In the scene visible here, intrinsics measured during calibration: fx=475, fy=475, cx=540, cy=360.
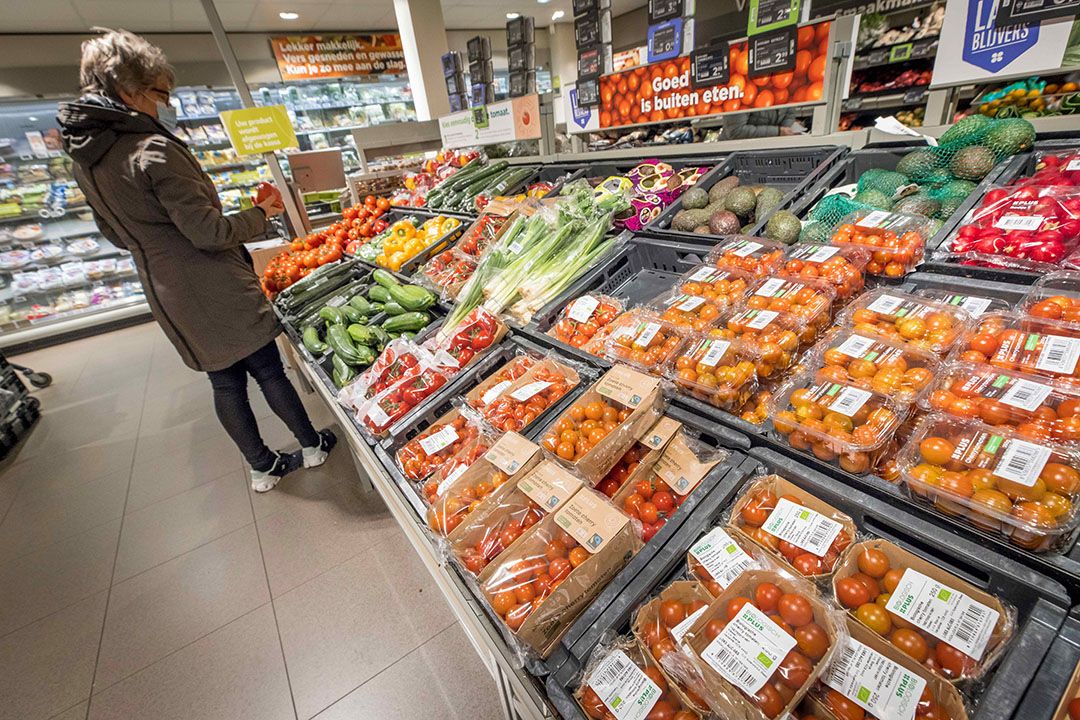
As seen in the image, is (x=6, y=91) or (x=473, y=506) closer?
(x=473, y=506)

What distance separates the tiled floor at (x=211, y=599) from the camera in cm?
174

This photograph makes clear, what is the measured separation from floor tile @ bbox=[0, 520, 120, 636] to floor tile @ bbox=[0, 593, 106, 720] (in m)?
0.08

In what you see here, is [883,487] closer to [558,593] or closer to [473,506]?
[558,593]

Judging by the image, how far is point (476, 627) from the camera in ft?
3.66

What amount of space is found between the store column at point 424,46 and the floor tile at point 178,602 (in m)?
5.37

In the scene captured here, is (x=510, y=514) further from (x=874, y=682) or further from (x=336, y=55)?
(x=336, y=55)

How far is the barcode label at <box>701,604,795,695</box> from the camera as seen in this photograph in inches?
27.7

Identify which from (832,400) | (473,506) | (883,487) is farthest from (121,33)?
(883,487)

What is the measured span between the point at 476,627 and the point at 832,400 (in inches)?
37.1

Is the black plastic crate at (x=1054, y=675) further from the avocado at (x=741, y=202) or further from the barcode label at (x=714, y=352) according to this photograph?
the avocado at (x=741, y=202)

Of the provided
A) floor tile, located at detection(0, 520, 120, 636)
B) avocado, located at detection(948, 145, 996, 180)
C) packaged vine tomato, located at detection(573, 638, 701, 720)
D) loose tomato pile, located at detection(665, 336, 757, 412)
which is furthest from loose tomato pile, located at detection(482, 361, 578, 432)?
floor tile, located at detection(0, 520, 120, 636)

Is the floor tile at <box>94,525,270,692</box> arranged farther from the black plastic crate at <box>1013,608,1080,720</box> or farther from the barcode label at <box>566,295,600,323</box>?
the black plastic crate at <box>1013,608,1080,720</box>

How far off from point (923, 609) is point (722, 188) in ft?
5.69

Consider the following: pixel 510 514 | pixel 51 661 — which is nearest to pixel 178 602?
pixel 51 661
